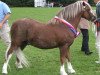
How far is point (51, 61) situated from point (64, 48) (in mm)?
2037

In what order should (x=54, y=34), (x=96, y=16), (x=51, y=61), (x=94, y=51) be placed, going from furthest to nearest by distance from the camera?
(x=94, y=51) < (x=51, y=61) < (x=96, y=16) < (x=54, y=34)

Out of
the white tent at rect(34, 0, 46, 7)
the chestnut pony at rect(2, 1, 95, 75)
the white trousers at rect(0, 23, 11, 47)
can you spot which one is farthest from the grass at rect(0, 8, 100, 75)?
the white tent at rect(34, 0, 46, 7)

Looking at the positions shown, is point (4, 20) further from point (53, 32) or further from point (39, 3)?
point (39, 3)

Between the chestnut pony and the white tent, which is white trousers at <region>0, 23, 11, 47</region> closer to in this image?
the chestnut pony

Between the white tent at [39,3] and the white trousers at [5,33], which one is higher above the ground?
the white trousers at [5,33]

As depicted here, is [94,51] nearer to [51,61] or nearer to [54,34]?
[51,61]

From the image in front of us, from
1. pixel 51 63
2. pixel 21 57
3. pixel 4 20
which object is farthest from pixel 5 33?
pixel 51 63

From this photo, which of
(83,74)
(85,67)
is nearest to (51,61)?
(85,67)

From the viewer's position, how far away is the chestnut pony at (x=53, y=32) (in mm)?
8195

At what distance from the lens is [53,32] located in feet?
26.9

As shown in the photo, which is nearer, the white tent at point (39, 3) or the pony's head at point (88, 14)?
the pony's head at point (88, 14)

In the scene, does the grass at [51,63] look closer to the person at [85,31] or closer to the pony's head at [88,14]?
the person at [85,31]

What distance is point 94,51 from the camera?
11.9 meters

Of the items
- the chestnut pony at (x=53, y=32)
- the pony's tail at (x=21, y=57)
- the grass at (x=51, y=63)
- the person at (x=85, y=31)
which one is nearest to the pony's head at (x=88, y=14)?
the chestnut pony at (x=53, y=32)
